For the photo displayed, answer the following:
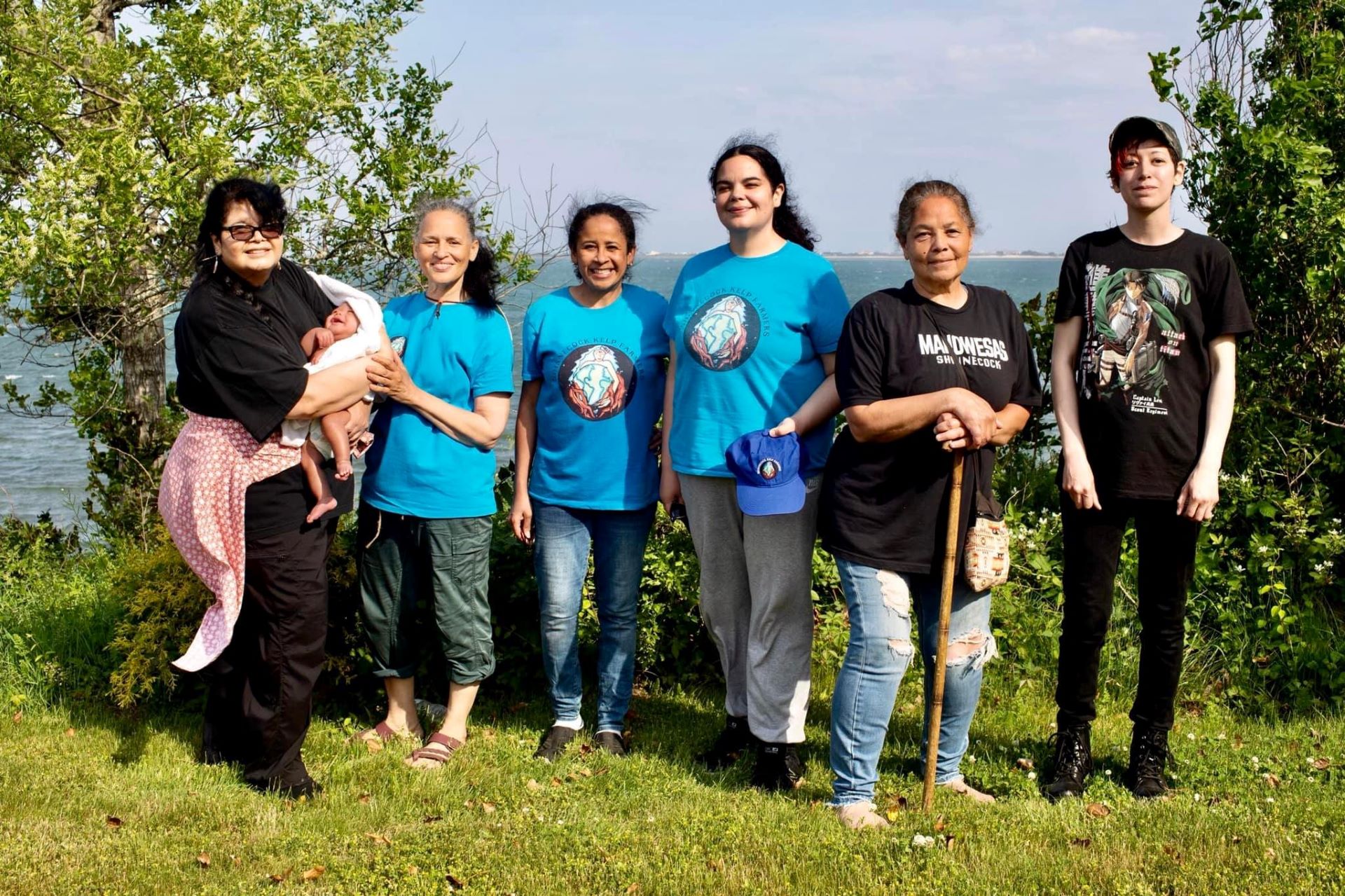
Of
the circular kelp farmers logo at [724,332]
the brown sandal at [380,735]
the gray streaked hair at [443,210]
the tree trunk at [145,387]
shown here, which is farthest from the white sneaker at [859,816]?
the tree trunk at [145,387]

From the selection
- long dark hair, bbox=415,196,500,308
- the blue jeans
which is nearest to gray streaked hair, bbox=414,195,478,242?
long dark hair, bbox=415,196,500,308

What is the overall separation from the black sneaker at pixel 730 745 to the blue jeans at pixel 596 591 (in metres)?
0.41

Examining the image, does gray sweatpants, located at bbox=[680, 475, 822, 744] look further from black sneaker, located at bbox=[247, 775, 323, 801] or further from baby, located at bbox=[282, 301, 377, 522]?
black sneaker, located at bbox=[247, 775, 323, 801]

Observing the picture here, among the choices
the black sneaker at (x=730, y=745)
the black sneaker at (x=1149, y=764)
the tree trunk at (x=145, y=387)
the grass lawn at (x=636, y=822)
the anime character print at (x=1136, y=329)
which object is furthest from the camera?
the tree trunk at (x=145, y=387)

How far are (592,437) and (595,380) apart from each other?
0.72 ft

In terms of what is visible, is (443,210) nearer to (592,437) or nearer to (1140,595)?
(592,437)

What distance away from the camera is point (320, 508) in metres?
4.31

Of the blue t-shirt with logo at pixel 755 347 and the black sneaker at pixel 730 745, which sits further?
the black sneaker at pixel 730 745

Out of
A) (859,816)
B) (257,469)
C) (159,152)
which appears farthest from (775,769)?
(159,152)

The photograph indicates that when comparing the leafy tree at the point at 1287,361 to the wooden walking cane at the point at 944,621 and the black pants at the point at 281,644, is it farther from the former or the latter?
the black pants at the point at 281,644

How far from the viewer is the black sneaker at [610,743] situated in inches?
189

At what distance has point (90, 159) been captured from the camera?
5.45 m

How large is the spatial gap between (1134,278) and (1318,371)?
2116mm

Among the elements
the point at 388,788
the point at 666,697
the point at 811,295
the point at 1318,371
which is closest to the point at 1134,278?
the point at 811,295
